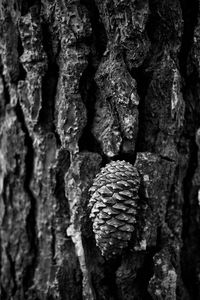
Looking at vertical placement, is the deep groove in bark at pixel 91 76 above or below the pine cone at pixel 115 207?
above

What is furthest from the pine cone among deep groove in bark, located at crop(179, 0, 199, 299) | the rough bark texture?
deep groove in bark, located at crop(179, 0, 199, 299)

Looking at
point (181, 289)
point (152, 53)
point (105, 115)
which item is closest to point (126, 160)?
point (105, 115)

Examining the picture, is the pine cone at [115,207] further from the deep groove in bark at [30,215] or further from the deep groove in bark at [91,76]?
the deep groove in bark at [30,215]

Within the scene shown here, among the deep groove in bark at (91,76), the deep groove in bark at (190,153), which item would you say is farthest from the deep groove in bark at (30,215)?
the deep groove in bark at (190,153)

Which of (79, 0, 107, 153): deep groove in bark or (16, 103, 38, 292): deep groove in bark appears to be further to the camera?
(16, 103, 38, 292): deep groove in bark

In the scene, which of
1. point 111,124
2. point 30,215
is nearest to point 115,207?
point 111,124

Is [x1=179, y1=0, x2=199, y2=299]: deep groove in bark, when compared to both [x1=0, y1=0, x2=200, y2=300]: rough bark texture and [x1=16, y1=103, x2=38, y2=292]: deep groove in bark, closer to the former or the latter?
[x1=0, y1=0, x2=200, y2=300]: rough bark texture

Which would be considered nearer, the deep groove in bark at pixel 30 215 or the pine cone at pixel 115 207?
the pine cone at pixel 115 207
